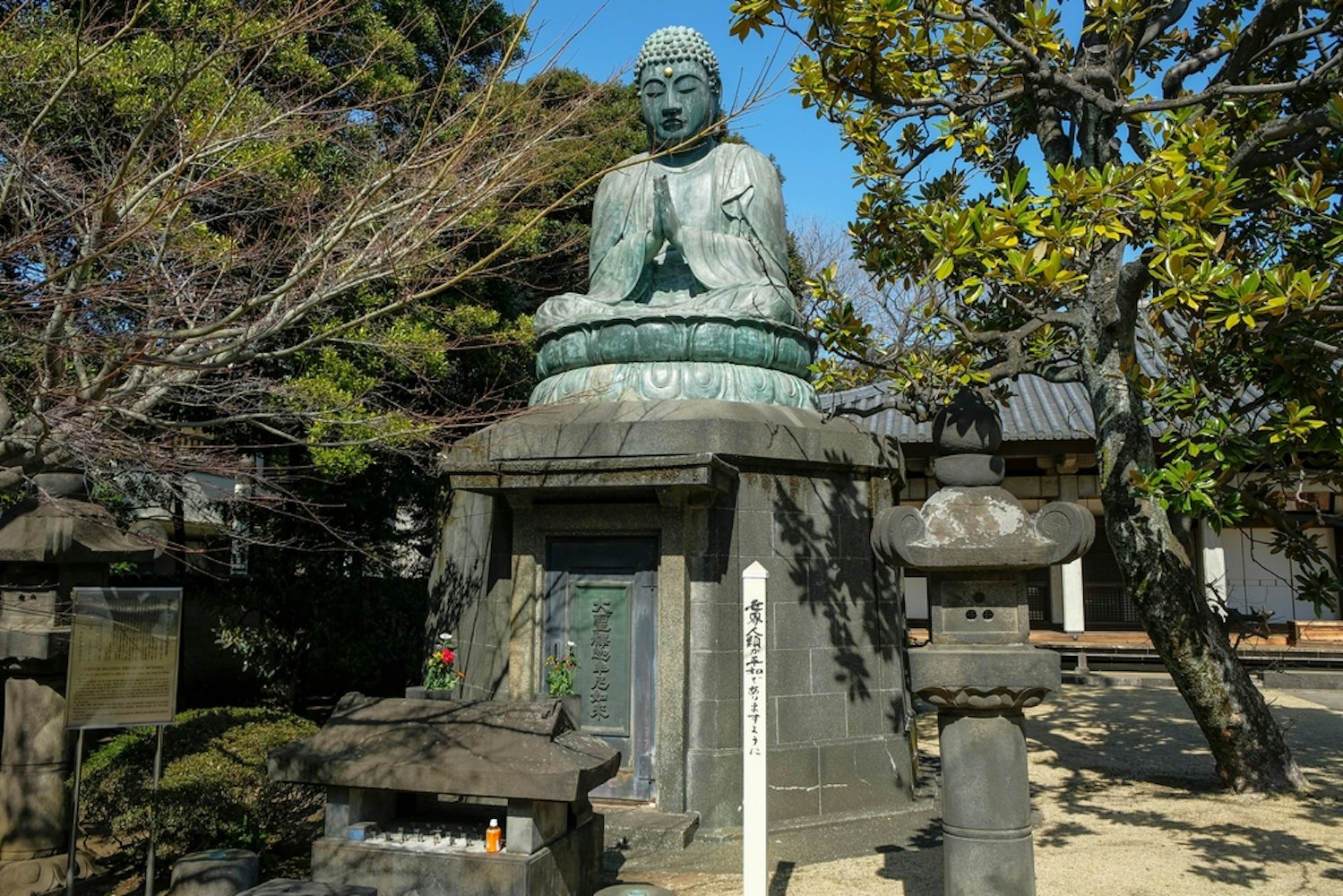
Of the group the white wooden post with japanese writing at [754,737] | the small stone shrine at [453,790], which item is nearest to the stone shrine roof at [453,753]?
the small stone shrine at [453,790]

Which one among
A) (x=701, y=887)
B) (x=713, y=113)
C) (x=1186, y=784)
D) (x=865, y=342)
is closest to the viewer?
(x=701, y=887)

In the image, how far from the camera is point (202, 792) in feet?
21.3

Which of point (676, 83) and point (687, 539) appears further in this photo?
point (676, 83)

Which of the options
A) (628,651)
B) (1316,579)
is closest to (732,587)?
(628,651)

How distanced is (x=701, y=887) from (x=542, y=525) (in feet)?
9.39

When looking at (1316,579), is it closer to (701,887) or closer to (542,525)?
(701,887)

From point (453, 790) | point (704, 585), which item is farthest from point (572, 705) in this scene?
point (453, 790)

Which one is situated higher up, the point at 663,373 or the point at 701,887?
the point at 663,373

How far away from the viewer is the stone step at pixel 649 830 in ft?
21.5

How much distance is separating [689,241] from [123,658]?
5.36 metres

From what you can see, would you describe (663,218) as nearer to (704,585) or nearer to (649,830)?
(704,585)

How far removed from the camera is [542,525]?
25.1ft

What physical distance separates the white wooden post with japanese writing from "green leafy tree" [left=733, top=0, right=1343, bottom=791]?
219 centimetres

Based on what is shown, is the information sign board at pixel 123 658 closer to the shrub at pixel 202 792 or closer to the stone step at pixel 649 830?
the shrub at pixel 202 792
